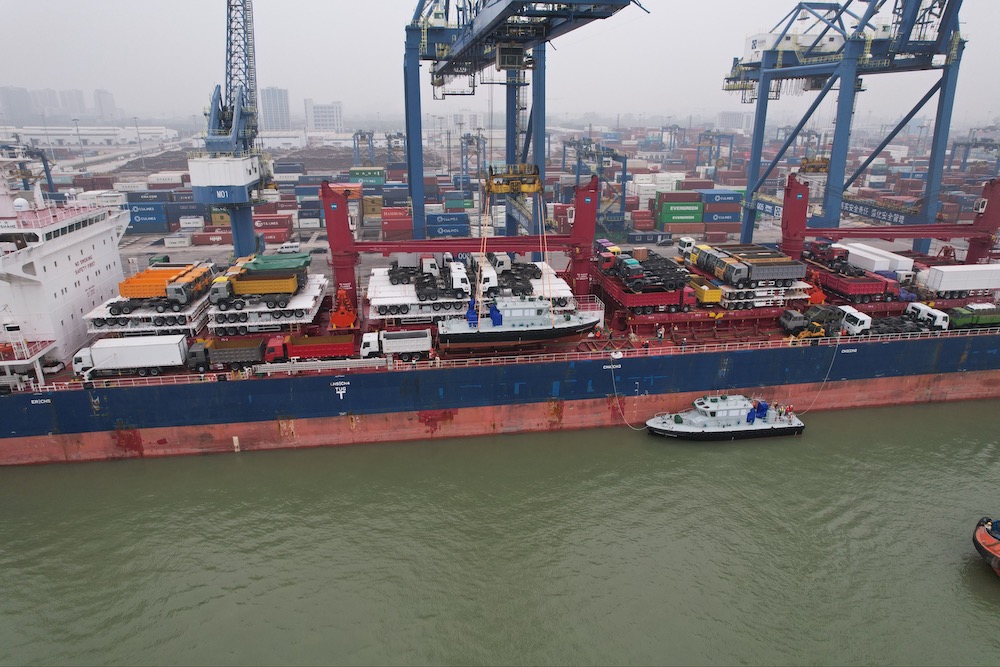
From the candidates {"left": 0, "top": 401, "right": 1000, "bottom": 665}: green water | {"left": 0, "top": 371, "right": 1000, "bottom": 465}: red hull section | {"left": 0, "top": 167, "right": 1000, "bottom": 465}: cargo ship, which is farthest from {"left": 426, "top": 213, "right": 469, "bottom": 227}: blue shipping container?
{"left": 0, "top": 401, "right": 1000, "bottom": 665}: green water

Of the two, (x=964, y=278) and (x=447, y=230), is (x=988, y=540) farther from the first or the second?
(x=447, y=230)

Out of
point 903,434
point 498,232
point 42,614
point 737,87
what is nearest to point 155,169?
point 498,232

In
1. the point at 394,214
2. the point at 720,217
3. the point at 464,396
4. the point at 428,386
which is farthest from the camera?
the point at 720,217

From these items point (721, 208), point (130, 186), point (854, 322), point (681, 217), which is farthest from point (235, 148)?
point (130, 186)

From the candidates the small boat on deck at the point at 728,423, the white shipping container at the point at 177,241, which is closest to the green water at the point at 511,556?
the small boat on deck at the point at 728,423

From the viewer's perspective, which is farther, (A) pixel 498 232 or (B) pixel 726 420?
(A) pixel 498 232

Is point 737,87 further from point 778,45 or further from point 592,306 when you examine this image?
point 592,306
